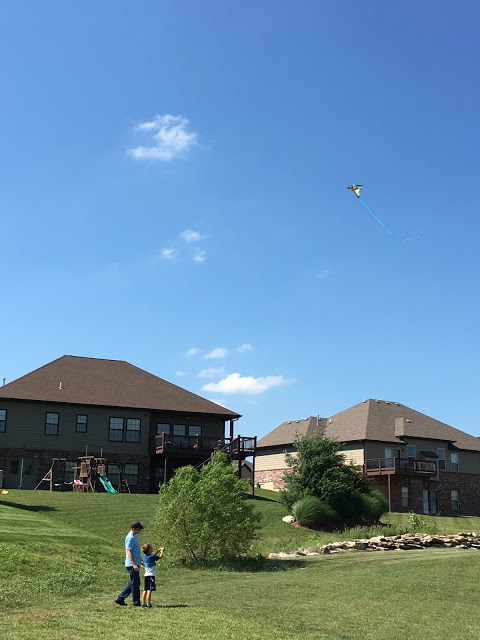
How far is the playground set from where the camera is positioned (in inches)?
1585

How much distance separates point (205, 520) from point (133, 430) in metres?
21.8

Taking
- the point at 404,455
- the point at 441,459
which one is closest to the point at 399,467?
the point at 404,455

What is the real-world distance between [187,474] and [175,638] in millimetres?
13449

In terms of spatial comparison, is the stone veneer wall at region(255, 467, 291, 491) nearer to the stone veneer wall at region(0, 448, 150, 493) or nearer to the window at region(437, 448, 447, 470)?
the window at region(437, 448, 447, 470)

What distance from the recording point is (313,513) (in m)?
34.5

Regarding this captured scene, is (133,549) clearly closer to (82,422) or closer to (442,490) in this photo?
(82,422)

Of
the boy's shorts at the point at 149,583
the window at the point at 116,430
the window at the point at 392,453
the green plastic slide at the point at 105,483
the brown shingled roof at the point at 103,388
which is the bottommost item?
the boy's shorts at the point at 149,583

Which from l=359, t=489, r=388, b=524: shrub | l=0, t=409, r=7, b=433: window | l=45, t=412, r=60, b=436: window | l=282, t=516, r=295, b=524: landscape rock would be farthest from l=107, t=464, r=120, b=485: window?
l=359, t=489, r=388, b=524: shrub

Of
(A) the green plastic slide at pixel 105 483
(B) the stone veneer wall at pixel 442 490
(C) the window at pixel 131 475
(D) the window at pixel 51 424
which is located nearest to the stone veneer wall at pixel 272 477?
(B) the stone veneer wall at pixel 442 490

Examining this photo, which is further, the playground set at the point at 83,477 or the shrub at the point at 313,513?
the playground set at the point at 83,477

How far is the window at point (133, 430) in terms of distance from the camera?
145ft

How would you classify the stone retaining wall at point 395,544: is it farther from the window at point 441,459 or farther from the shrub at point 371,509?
the window at point 441,459

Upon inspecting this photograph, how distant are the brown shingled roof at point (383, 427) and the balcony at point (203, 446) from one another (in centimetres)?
1227

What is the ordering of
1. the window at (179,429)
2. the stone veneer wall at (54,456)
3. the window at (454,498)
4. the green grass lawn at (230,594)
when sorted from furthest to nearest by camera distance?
1. the window at (454,498)
2. the window at (179,429)
3. the stone veneer wall at (54,456)
4. the green grass lawn at (230,594)
